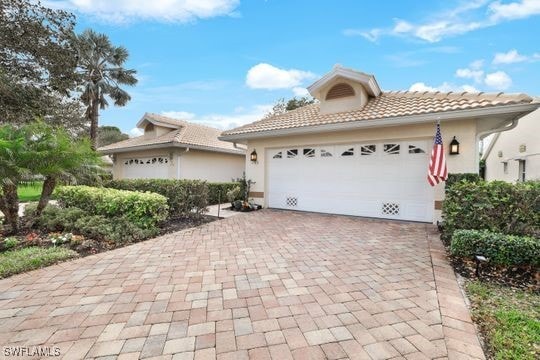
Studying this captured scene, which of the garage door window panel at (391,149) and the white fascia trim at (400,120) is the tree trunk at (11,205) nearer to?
the white fascia trim at (400,120)

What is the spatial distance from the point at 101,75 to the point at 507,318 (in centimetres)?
2297

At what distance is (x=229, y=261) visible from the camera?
427 cm

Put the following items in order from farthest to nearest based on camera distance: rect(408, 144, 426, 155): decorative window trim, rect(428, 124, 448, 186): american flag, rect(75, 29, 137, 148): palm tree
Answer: rect(75, 29, 137, 148): palm tree → rect(408, 144, 426, 155): decorative window trim → rect(428, 124, 448, 186): american flag

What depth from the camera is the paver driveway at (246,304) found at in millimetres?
2207

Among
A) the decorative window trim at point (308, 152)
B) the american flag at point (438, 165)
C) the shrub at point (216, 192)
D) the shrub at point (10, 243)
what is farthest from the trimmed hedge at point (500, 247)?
the shrub at point (216, 192)

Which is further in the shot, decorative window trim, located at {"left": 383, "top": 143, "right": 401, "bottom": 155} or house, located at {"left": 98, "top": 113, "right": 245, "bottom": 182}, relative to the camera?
house, located at {"left": 98, "top": 113, "right": 245, "bottom": 182}

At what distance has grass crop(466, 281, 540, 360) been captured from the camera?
2176mm

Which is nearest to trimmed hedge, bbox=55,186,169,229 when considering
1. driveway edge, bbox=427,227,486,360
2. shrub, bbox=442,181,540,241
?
driveway edge, bbox=427,227,486,360

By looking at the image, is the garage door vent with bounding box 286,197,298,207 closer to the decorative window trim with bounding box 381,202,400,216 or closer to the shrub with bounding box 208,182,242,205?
the decorative window trim with bounding box 381,202,400,216

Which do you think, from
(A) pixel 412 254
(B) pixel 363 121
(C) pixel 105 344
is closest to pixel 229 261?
(C) pixel 105 344

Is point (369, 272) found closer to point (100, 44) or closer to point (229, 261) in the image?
point (229, 261)

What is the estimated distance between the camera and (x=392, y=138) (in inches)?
300

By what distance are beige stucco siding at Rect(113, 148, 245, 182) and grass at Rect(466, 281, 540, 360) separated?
474 inches

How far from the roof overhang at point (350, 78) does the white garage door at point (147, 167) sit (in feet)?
27.3
